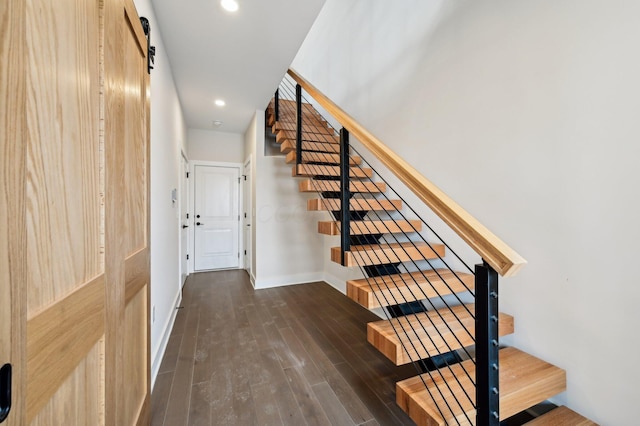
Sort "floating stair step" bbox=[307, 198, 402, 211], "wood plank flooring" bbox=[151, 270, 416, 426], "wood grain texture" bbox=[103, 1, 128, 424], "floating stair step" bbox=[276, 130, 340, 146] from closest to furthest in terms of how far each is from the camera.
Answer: "wood grain texture" bbox=[103, 1, 128, 424] → "wood plank flooring" bbox=[151, 270, 416, 426] → "floating stair step" bbox=[307, 198, 402, 211] → "floating stair step" bbox=[276, 130, 340, 146]

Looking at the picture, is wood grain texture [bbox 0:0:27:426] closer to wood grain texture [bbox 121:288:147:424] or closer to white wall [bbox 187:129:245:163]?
wood grain texture [bbox 121:288:147:424]

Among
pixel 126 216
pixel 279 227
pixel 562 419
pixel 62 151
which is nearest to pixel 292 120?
pixel 279 227

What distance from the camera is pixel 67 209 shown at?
0.63m

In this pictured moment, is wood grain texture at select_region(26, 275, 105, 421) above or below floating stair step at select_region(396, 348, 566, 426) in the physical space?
above

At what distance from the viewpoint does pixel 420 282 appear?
1766 millimetres

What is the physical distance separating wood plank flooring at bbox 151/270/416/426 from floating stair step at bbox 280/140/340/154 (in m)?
1.87

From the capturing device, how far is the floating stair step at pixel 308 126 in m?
3.49

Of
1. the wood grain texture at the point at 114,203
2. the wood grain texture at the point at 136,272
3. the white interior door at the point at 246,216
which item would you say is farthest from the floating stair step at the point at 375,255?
the white interior door at the point at 246,216

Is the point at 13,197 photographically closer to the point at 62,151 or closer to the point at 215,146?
the point at 62,151

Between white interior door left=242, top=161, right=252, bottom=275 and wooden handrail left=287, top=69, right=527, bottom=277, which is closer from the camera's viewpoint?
wooden handrail left=287, top=69, right=527, bottom=277

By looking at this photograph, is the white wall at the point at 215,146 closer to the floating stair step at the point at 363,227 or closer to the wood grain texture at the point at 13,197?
the floating stair step at the point at 363,227

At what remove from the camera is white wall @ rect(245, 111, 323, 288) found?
3.81 meters

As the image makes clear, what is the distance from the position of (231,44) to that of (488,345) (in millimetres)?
2746

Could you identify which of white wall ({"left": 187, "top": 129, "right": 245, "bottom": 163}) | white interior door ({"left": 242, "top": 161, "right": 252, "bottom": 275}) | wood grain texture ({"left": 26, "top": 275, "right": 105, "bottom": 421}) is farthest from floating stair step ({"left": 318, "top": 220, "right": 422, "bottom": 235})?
white wall ({"left": 187, "top": 129, "right": 245, "bottom": 163})
